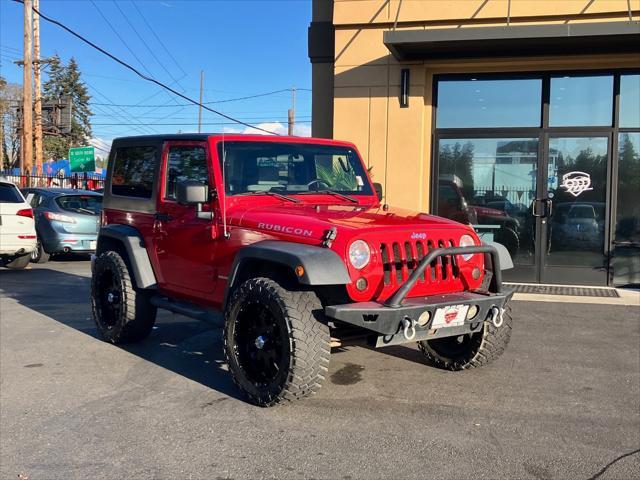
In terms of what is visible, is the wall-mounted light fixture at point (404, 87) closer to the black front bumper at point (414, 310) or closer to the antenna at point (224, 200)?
the antenna at point (224, 200)

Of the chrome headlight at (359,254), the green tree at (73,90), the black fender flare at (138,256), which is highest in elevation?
the green tree at (73,90)

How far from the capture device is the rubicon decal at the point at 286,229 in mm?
4314

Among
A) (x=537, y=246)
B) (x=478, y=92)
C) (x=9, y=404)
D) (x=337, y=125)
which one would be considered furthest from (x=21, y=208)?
(x=537, y=246)

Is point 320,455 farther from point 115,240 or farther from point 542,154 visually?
point 542,154

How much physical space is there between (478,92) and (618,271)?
3.55 m

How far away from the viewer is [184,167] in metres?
5.53

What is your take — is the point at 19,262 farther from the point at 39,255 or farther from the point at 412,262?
the point at 412,262

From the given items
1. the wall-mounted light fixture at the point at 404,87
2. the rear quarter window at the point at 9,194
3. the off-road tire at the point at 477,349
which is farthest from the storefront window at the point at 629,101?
the rear quarter window at the point at 9,194

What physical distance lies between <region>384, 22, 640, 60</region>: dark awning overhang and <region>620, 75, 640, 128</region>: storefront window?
57cm

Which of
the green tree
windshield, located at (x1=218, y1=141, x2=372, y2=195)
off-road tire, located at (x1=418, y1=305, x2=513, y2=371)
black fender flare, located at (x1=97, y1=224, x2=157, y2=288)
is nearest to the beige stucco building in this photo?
windshield, located at (x1=218, y1=141, x2=372, y2=195)

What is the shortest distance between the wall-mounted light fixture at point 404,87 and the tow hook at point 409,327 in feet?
22.5

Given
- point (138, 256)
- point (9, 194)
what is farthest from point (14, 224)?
point (138, 256)

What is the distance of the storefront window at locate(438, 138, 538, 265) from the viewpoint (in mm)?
10133

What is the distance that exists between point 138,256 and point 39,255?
7.83 meters
